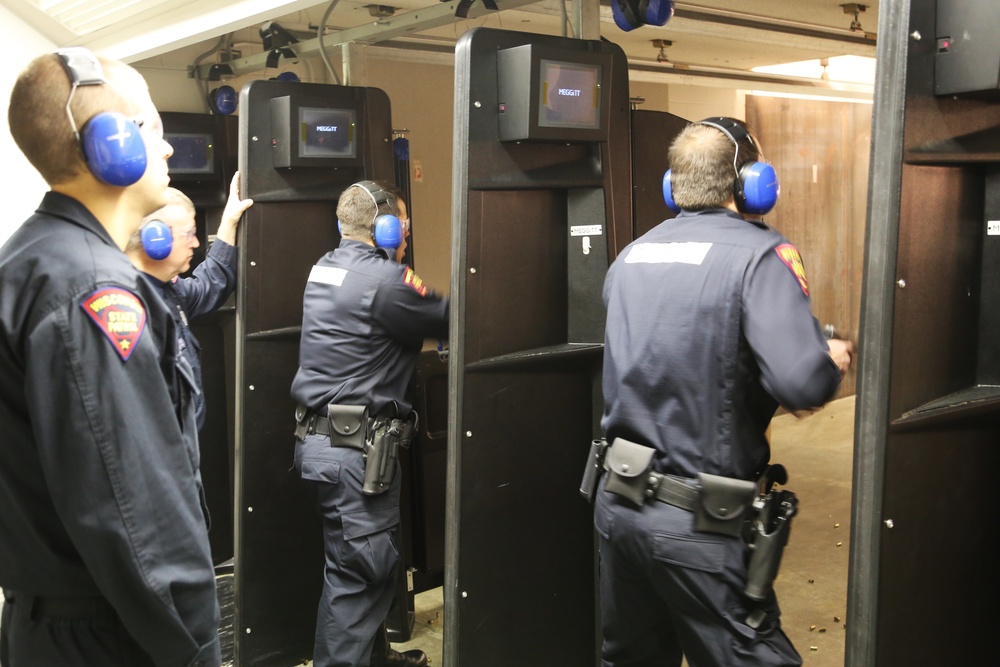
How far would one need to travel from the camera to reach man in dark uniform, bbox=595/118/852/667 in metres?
2.10

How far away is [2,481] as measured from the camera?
5.02ft

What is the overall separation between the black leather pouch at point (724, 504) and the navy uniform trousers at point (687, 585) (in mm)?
27

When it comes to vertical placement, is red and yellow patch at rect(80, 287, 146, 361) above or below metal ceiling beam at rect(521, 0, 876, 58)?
below

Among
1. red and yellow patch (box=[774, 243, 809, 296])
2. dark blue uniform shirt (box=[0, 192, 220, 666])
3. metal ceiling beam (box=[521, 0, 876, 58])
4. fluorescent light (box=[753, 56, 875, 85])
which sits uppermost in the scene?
fluorescent light (box=[753, 56, 875, 85])

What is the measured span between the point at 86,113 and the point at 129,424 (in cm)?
52

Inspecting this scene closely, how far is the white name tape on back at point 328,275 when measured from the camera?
128 inches

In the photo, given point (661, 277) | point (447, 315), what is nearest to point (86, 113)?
point (661, 277)

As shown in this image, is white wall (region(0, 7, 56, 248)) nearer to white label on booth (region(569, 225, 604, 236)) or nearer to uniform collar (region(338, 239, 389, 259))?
uniform collar (region(338, 239, 389, 259))

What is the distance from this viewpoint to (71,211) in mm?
1531

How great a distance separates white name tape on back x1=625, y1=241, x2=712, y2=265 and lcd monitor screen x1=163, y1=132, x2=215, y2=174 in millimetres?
2874

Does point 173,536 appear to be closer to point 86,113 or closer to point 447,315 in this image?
point 86,113

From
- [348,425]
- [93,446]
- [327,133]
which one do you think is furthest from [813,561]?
[93,446]

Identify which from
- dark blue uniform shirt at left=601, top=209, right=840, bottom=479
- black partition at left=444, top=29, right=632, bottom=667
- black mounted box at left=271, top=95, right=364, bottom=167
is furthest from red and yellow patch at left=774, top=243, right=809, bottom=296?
black mounted box at left=271, top=95, right=364, bottom=167

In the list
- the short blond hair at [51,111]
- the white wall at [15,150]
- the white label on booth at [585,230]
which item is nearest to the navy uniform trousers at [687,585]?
the white label on booth at [585,230]
